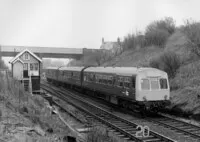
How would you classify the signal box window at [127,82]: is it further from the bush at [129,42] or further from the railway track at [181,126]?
the bush at [129,42]

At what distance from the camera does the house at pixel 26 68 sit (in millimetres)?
30797

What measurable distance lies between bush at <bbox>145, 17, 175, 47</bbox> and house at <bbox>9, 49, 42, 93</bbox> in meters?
16.9

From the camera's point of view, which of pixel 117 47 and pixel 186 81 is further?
pixel 117 47

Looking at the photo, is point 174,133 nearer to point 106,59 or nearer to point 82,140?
point 82,140

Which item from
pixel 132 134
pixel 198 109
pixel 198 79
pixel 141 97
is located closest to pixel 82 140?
pixel 132 134

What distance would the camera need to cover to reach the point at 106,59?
50.5m

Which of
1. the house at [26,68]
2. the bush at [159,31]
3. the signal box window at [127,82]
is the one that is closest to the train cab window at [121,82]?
the signal box window at [127,82]

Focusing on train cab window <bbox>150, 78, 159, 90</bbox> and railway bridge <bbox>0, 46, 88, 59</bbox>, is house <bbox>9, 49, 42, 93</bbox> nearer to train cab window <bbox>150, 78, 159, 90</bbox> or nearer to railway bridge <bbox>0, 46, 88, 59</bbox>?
train cab window <bbox>150, 78, 159, 90</bbox>

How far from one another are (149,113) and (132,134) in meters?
5.67

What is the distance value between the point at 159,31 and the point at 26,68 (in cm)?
1918

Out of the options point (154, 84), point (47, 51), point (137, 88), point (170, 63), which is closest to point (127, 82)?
point (137, 88)

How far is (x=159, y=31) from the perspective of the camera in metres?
41.2

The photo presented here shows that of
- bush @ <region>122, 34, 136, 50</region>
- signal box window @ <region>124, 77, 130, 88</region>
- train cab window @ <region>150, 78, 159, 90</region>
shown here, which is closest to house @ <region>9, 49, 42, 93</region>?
signal box window @ <region>124, 77, 130, 88</region>

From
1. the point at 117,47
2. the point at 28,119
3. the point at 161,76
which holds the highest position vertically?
the point at 117,47
